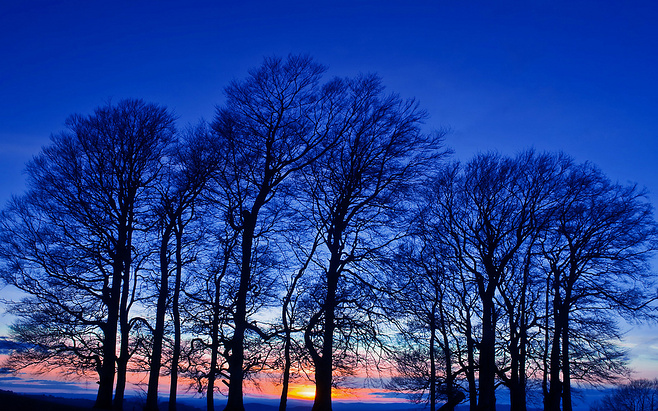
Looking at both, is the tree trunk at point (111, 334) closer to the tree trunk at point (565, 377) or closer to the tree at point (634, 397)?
the tree trunk at point (565, 377)

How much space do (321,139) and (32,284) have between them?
1292 centimetres

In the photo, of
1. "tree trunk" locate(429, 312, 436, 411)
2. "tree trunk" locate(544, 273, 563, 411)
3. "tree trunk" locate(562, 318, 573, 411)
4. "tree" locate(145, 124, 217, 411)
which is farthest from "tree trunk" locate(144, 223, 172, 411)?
"tree trunk" locate(562, 318, 573, 411)

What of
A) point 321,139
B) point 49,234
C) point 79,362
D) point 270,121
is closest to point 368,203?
point 321,139

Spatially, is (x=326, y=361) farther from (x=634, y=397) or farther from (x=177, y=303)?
(x=634, y=397)

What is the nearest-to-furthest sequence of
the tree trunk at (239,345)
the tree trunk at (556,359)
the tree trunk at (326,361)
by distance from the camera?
the tree trunk at (239,345) < the tree trunk at (326,361) < the tree trunk at (556,359)

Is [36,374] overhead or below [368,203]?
below

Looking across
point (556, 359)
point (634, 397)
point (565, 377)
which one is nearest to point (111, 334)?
point (556, 359)

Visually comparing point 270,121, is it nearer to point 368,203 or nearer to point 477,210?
point 368,203

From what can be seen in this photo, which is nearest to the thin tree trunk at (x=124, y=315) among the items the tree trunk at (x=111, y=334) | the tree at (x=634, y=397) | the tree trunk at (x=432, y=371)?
the tree trunk at (x=111, y=334)

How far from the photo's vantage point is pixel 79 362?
22.4 metres

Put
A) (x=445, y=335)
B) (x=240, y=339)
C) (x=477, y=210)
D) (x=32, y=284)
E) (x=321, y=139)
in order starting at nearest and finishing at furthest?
(x=240, y=339), (x=321, y=139), (x=32, y=284), (x=477, y=210), (x=445, y=335)

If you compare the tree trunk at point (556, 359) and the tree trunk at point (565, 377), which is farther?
the tree trunk at point (565, 377)

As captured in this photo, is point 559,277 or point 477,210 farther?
point 559,277

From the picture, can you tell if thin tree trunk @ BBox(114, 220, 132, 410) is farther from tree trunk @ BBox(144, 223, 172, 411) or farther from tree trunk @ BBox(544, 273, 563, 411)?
tree trunk @ BBox(544, 273, 563, 411)
